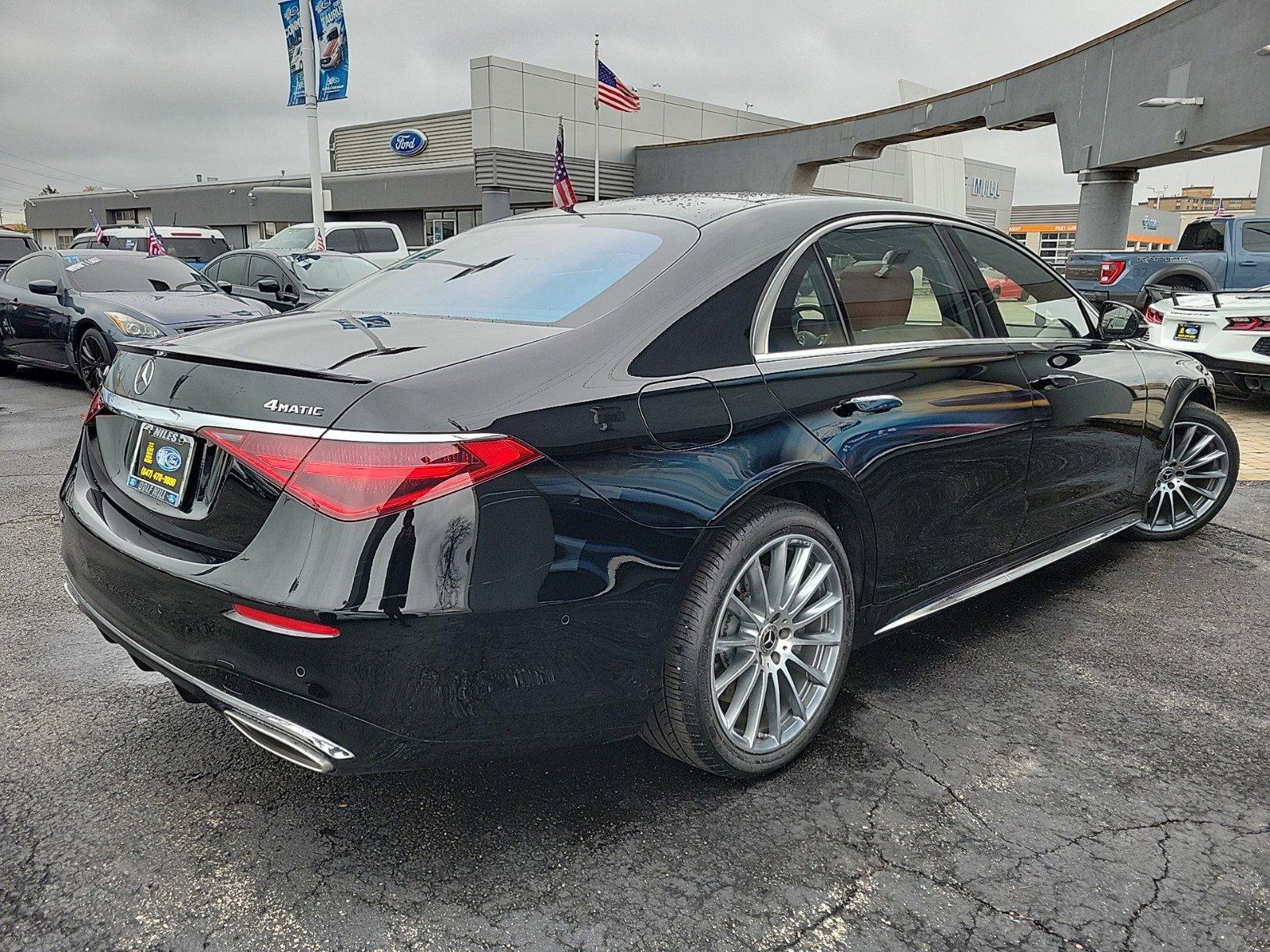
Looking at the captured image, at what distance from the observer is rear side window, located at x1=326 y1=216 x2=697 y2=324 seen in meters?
2.71

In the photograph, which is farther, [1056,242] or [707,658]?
[1056,242]

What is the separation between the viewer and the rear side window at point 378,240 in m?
20.6

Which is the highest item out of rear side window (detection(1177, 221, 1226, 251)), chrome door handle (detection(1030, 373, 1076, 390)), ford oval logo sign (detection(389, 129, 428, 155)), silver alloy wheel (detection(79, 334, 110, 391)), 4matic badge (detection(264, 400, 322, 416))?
ford oval logo sign (detection(389, 129, 428, 155))

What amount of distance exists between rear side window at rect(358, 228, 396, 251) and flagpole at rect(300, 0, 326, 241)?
35.2 inches

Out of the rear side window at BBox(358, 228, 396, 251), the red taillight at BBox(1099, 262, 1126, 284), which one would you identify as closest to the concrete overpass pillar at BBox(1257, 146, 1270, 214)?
the red taillight at BBox(1099, 262, 1126, 284)

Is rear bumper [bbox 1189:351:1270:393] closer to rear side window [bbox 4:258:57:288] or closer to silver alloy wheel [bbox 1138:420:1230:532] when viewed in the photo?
silver alloy wheel [bbox 1138:420:1230:532]

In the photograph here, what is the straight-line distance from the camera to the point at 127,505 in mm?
2502

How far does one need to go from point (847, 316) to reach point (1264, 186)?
2101 cm

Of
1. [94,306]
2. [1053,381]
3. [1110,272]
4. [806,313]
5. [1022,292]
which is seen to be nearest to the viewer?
[806,313]

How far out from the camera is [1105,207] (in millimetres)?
20328

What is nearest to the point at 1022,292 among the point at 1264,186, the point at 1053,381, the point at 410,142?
the point at 1053,381

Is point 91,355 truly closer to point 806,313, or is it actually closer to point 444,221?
point 806,313

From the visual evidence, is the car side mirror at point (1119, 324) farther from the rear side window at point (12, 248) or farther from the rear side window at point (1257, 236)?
the rear side window at point (12, 248)

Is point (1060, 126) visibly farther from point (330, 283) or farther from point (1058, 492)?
point (1058, 492)
